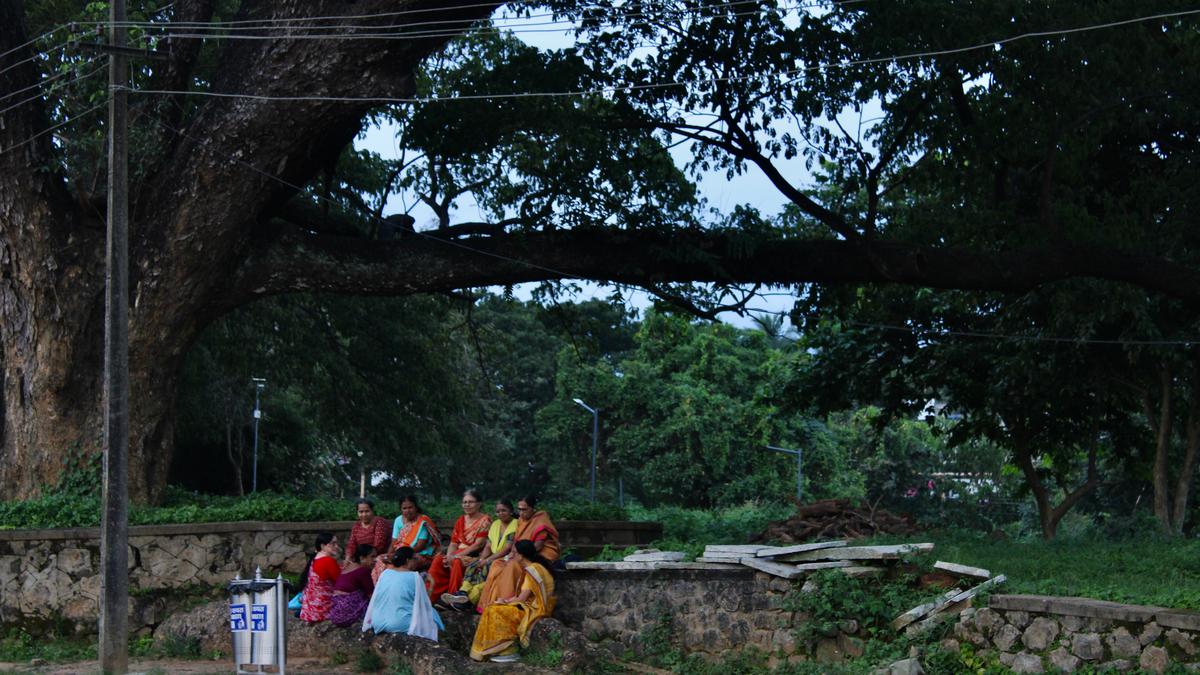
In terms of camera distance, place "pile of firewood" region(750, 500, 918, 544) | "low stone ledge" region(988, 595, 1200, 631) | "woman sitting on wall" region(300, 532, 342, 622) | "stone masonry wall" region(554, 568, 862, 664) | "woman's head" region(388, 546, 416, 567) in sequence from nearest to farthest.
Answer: "low stone ledge" region(988, 595, 1200, 631) → "woman's head" region(388, 546, 416, 567) → "stone masonry wall" region(554, 568, 862, 664) → "woman sitting on wall" region(300, 532, 342, 622) → "pile of firewood" region(750, 500, 918, 544)

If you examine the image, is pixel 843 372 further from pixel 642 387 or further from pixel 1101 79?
pixel 642 387

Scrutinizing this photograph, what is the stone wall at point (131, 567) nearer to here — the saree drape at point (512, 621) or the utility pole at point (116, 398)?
the utility pole at point (116, 398)

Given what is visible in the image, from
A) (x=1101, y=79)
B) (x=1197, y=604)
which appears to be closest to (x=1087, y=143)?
(x=1101, y=79)

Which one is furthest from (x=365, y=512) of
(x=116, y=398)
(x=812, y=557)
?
(x=812, y=557)

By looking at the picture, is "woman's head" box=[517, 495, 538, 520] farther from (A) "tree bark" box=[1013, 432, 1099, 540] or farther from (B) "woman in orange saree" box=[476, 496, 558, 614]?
(A) "tree bark" box=[1013, 432, 1099, 540]

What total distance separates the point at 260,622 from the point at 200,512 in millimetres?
3832

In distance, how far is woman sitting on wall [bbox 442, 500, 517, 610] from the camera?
41.2ft

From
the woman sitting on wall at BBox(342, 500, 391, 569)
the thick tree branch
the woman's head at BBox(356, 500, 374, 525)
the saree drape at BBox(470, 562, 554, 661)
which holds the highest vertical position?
the thick tree branch

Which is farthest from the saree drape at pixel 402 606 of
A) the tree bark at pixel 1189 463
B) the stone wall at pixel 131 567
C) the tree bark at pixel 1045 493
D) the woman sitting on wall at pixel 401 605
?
the tree bark at pixel 1045 493

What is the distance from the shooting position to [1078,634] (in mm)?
9641

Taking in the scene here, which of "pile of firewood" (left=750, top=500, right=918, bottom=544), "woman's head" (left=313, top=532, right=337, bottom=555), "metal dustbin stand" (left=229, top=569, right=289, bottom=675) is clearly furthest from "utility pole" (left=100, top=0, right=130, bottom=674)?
"pile of firewood" (left=750, top=500, right=918, bottom=544)

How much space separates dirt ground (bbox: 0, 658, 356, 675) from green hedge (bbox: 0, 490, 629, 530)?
1.67 m

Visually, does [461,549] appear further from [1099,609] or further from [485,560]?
[1099,609]

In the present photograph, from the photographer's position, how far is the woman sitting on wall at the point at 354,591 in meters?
12.3
